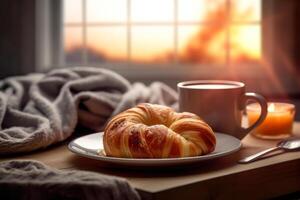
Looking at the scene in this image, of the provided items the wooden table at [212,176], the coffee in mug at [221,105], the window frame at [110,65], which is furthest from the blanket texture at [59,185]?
the window frame at [110,65]

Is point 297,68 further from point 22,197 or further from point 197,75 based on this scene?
point 22,197

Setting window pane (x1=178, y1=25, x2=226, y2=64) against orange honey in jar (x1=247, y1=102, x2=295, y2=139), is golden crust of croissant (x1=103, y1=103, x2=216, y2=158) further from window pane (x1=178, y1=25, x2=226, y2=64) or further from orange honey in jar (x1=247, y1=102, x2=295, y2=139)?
window pane (x1=178, y1=25, x2=226, y2=64)

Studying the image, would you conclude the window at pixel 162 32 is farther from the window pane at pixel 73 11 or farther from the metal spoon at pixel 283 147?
the metal spoon at pixel 283 147

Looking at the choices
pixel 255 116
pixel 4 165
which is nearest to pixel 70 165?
pixel 4 165

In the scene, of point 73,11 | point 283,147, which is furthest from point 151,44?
point 283,147

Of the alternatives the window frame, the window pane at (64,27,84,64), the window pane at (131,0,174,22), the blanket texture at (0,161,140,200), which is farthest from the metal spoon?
the window pane at (64,27,84,64)

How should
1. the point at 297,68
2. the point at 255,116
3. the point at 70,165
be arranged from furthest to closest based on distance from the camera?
the point at 297,68 → the point at 255,116 → the point at 70,165

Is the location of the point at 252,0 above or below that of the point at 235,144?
above

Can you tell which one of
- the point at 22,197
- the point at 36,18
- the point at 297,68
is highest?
the point at 36,18
